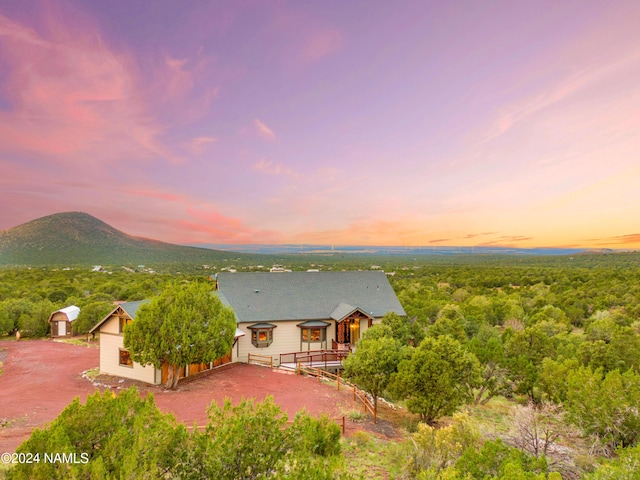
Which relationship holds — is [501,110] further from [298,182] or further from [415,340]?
[298,182]

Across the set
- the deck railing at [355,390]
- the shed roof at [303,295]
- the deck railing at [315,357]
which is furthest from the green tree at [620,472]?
the shed roof at [303,295]

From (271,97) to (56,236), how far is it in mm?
132604

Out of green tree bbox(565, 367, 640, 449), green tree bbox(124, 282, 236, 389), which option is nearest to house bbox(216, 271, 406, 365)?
green tree bbox(124, 282, 236, 389)

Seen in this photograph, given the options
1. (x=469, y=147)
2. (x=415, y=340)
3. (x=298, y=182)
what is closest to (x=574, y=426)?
(x=415, y=340)

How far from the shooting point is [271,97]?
34875 millimetres

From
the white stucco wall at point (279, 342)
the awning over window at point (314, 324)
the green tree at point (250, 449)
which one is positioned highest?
the green tree at point (250, 449)

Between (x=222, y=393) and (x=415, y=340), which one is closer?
(x=222, y=393)

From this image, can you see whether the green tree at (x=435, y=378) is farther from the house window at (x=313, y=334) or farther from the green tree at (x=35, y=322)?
the green tree at (x=35, y=322)

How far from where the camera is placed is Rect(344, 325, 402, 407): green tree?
14.3m

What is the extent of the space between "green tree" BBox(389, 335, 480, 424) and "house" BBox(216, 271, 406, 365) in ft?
29.2

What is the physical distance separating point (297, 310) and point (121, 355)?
10.7 meters

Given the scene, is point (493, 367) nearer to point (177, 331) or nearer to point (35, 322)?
point (177, 331)

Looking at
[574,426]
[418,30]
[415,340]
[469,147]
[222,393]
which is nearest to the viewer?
[574,426]

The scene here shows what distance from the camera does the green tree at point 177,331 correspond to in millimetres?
16234
